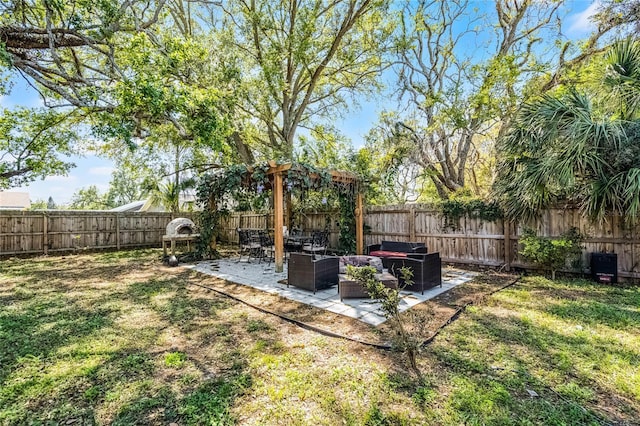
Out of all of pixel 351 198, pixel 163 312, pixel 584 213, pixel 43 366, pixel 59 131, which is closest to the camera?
pixel 43 366

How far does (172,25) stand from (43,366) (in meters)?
11.9

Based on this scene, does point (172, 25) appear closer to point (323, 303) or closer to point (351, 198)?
point (351, 198)

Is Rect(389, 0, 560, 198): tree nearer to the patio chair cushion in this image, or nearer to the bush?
the bush

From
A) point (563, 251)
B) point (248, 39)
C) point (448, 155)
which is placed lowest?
point (563, 251)

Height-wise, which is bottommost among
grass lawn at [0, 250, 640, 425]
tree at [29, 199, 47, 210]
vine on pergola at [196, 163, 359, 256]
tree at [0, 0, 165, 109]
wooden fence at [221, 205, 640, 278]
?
grass lawn at [0, 250, 640, 425]

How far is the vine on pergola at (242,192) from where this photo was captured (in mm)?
7590

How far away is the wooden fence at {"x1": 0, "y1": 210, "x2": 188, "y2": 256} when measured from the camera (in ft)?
31.3

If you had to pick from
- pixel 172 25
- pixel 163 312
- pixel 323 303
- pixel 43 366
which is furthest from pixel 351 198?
pixel 172 25

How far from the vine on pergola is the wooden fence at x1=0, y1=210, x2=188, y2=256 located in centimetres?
485

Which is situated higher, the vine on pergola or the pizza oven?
the vine on pergola

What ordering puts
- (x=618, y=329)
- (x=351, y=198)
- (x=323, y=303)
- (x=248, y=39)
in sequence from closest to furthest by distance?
(x=618, y=329), (x=323, y=303), (x=351, y=198), (x=248, y=39)

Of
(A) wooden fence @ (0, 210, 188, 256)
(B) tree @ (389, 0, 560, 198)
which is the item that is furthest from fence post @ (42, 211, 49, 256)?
(B) tree @ (389, 0, 560, 198)

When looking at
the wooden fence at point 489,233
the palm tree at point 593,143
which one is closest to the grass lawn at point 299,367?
the wooden fence at point 489,233

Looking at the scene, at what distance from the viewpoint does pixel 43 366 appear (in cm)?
274
